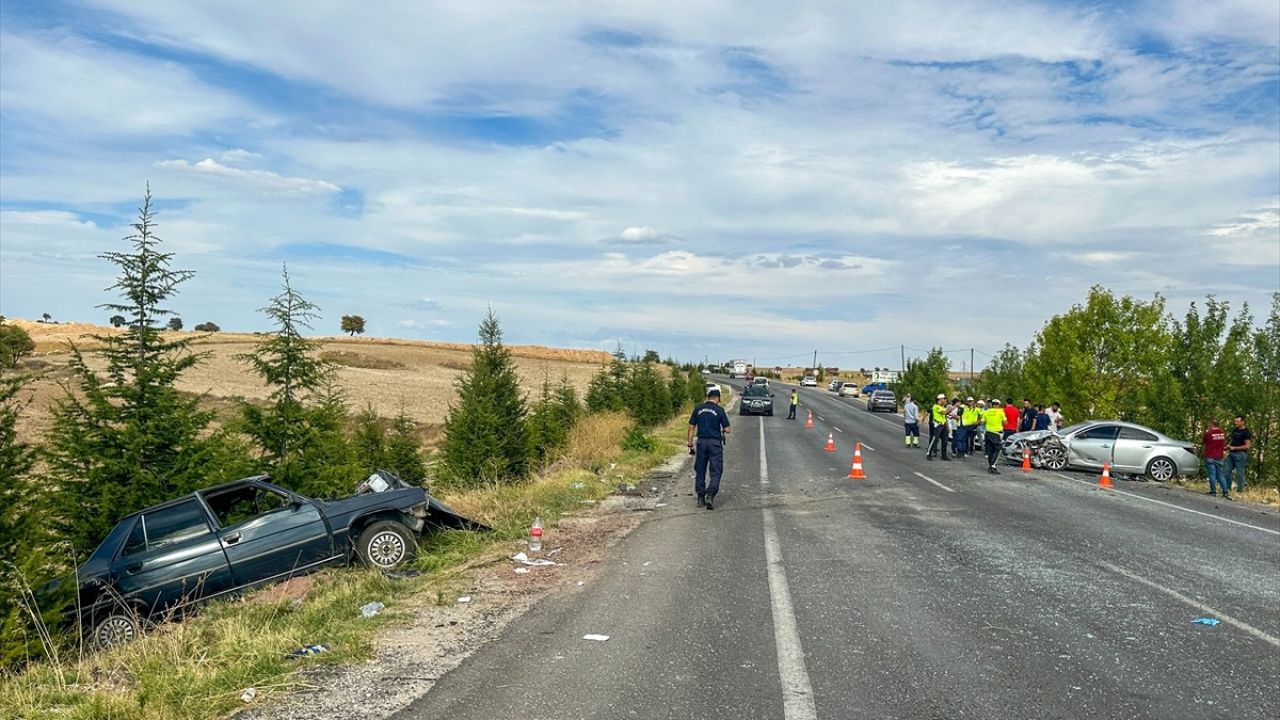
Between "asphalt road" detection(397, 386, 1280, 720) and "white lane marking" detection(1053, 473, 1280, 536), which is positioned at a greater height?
"asphalt road" detection(397, 386, 1280, 720)

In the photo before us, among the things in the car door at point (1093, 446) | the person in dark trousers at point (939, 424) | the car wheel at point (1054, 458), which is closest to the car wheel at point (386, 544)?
the person in dark trousers at point (939, 424)

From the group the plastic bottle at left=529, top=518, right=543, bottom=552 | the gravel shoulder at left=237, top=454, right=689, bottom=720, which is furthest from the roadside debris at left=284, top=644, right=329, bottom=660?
the plastic bottle at left=529, top=518, right=543, bottom=552

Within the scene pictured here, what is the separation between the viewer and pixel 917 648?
605 centimetres

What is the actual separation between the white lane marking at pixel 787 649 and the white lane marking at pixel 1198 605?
11.4ft

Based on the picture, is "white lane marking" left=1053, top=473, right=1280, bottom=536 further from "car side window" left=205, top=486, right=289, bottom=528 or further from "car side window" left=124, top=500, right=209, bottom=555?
"car side window" left=124, top=500, right=209, bottom=555

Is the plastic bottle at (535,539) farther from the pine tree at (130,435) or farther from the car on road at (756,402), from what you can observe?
the car on road at (756,402)

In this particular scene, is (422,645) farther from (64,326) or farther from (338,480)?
(64,326)

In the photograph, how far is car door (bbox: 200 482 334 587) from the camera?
9.82m

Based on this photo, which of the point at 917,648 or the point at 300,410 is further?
the point at 300,410

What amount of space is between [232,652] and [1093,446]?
21.1m

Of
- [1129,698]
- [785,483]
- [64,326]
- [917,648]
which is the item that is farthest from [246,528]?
[64,326]

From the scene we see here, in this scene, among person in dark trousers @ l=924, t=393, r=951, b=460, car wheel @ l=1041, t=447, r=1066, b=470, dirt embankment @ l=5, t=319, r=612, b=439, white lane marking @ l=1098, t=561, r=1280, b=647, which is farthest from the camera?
dirt embankment @ l=5, t=319, r=612, b=439

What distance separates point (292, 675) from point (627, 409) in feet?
103

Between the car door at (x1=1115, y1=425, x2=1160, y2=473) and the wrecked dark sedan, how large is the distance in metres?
17.9
